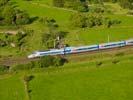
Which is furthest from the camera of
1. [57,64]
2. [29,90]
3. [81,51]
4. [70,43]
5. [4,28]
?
[4,28]

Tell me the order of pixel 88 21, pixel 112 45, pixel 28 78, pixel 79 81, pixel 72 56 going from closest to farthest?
pixel 79 81 < pixel 28 78 < pixel 72 56 < pixel 112 45 < pixel 88 21

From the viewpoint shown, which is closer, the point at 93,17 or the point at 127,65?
the point at 127,65

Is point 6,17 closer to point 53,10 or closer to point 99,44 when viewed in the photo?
point 53,10

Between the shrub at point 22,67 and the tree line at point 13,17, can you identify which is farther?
the tree line at point 13,17

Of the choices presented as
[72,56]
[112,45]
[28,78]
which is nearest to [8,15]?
[72,56]

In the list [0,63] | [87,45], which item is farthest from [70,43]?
[0,63]

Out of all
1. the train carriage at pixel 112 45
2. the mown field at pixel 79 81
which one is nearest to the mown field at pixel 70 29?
the train carriage at pixel 112 45

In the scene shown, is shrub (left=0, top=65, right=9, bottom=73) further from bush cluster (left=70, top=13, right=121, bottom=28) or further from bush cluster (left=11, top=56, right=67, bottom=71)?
bush cluster (left=70, top=13, right=121, bottom=28)

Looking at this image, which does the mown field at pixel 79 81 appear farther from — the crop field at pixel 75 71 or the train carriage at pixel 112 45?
the train carriage at pixel 112 45

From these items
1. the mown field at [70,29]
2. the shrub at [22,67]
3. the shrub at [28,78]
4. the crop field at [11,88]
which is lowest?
the mown field at [70,29]

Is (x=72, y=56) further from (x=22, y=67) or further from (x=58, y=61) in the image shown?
(x=22, y=67)

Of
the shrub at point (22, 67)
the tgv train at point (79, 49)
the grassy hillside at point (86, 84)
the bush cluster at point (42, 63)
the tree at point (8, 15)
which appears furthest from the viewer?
the tree at point (8, 15)
